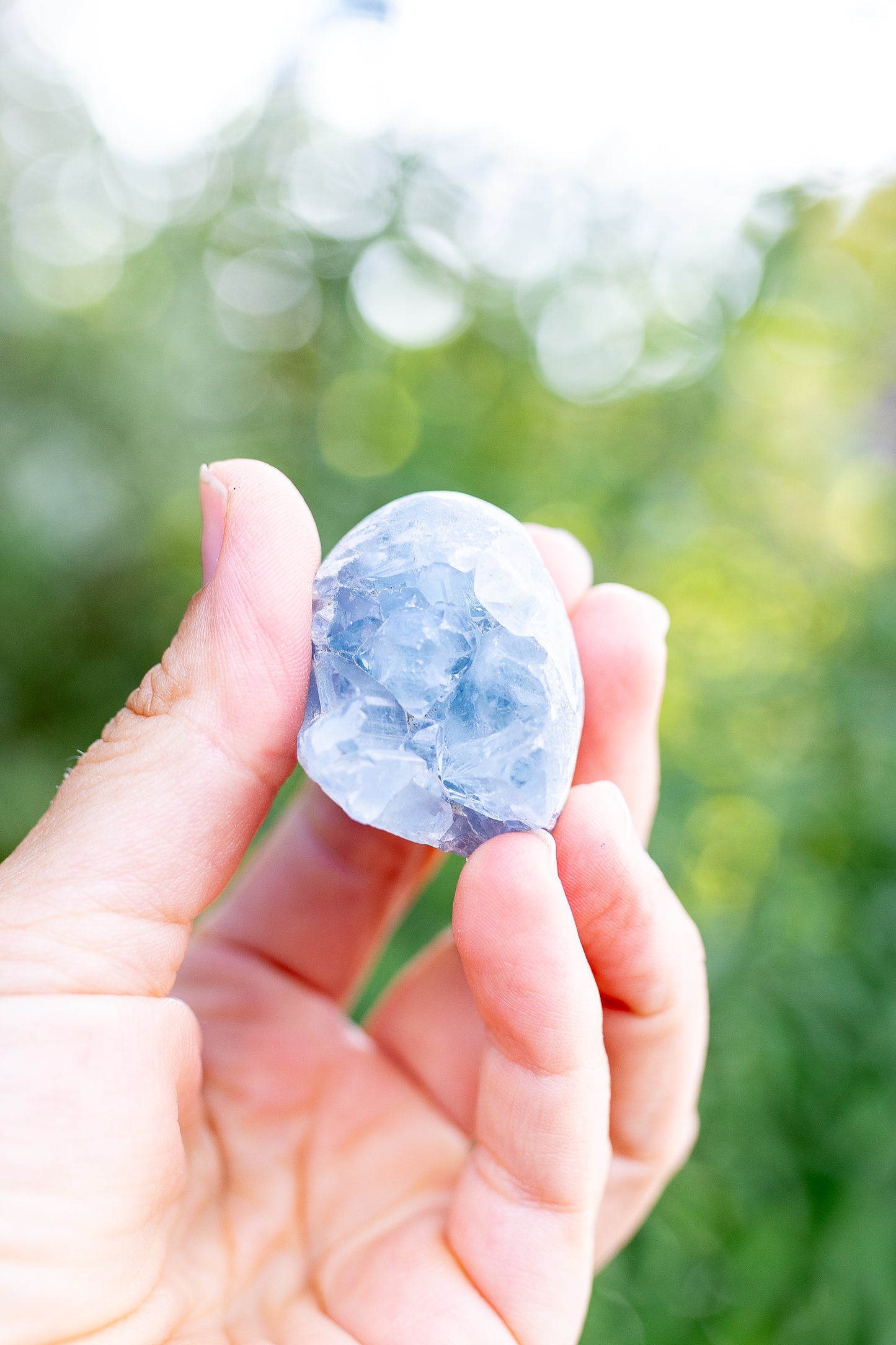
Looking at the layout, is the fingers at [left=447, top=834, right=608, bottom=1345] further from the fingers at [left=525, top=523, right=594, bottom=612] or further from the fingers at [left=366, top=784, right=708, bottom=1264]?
the fingers at [left=525, top=523, right=594, bottom=612]

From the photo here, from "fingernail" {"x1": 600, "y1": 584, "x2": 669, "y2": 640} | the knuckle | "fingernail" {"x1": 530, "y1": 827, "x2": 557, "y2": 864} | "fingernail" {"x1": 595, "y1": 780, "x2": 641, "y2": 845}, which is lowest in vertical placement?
"fingernail" {"x1": 530, "y1": 827, "x2": 557, "y2": 864}

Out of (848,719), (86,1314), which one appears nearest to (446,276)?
(848,719)

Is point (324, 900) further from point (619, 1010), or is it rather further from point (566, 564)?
point (566, 564)

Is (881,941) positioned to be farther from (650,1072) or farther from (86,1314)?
(86,1314)

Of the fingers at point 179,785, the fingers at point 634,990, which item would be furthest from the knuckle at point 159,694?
the fingers at point 634,990

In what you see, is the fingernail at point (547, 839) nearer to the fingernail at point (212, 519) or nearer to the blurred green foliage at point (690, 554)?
the fingernail at point (212, 519)

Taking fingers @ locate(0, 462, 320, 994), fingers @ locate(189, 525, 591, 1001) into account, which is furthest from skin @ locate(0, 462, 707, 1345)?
fingers @ locate(189, 525, 591, 1001)

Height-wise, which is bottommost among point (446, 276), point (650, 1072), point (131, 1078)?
point (650, 1072)
